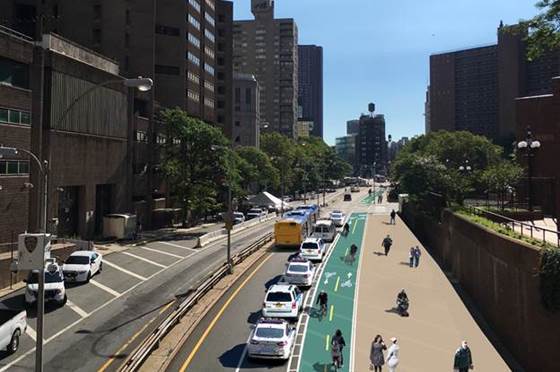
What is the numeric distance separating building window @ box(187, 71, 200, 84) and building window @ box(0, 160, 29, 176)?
53381mm

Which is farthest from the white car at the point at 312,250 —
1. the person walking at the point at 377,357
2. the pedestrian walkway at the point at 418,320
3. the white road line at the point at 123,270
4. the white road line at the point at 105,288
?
the person walking at the point at 377,357

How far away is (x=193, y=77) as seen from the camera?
9656 cm

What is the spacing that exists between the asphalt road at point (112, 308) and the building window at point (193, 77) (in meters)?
50.0

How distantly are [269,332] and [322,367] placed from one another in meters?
2.56

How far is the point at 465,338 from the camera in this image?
2709 cm

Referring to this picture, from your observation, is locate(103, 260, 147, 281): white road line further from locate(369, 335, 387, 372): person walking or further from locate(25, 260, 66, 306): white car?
locate(369, 335, 387, 372): person walking

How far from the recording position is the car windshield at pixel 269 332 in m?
22.5

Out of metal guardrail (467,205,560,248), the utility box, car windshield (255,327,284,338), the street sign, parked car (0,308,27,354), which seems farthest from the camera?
the utility box

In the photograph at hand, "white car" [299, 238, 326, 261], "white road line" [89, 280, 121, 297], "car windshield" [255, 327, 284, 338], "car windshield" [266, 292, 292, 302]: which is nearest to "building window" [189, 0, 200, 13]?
"white car" [299, 238, 326, 261]

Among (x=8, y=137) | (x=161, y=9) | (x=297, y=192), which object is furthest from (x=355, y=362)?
(x=297, y=192)

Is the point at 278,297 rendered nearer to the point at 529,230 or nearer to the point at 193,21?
the point at 529,230

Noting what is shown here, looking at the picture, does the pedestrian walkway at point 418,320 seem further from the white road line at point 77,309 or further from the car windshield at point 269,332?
the white road line at point 77,309

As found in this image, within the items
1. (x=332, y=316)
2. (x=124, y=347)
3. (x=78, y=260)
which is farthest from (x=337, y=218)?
(x=124, y=347)

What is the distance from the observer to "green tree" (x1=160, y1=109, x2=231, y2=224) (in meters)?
68.2
